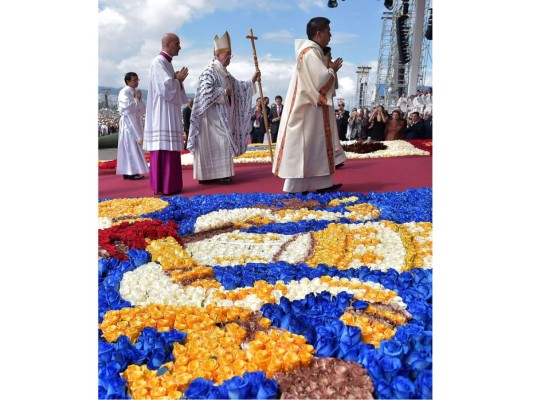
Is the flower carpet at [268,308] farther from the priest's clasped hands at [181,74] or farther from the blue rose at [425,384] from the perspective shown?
the priest's clasped hands at [181,74]

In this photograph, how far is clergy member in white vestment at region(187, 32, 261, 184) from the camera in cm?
671

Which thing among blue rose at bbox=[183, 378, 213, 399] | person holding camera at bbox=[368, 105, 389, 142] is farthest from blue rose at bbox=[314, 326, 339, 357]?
person holding camera at bbox=[368, 105, 389, 142]

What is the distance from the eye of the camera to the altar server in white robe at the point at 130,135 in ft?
25.5

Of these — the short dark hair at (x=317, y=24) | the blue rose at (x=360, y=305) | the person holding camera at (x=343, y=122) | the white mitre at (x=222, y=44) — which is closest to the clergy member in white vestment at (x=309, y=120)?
the short dark hair at (x=317, y=24)

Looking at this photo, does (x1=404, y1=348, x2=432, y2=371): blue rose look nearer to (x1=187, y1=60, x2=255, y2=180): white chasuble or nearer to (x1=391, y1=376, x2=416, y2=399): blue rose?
(x1=391, y1=376, x2=416, y2=399): blue rose

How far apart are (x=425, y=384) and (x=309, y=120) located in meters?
4.15

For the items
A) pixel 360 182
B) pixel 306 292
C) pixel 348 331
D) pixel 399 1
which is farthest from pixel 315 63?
pixel 399 1

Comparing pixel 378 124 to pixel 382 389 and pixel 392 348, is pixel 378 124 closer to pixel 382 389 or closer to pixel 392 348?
pixel 392 348

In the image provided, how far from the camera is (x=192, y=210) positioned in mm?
4746

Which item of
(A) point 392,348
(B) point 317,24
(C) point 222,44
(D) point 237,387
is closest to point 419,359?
(A) point 392,348

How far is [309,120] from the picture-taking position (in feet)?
17.9

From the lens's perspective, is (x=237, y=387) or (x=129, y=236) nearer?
(x=237, y=387)

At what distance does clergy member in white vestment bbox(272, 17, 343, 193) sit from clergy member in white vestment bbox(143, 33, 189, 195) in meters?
1.36

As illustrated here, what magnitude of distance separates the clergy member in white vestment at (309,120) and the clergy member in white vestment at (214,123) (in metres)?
1.45
